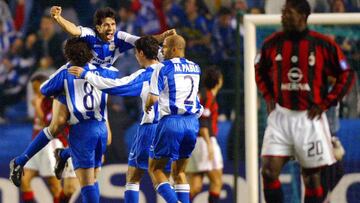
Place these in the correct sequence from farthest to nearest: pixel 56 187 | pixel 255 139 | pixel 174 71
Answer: pixel 56 187, pixel 255 139, pixel 174 71

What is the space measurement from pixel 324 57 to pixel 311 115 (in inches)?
15.7

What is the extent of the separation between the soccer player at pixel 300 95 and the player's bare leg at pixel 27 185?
5117 millimetres

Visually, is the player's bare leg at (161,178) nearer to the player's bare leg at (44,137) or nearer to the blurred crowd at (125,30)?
the player's bare leg at (44,137)

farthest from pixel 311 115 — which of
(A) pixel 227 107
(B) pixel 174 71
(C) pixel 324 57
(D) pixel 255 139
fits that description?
(A) pixel 227 107

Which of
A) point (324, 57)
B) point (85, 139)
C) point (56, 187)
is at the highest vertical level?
point (324, 57)

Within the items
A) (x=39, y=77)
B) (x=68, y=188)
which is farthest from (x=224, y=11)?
(x=68, y=188)

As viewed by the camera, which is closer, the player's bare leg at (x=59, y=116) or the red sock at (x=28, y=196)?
the player's bare leg at (x=59, y=116)

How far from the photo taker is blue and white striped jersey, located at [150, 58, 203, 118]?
9.64 meters

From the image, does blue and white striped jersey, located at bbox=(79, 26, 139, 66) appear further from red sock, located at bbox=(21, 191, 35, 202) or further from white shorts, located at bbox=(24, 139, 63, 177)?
red sock, located at bbox=(21, 191, 35, 202)

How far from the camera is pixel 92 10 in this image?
537 inches

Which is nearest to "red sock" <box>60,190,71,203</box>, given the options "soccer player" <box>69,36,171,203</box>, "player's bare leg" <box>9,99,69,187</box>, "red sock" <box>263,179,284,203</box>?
"player's bare leg" <box>9,99,69,187</box>

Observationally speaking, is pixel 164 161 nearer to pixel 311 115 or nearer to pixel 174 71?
pixel 174 71

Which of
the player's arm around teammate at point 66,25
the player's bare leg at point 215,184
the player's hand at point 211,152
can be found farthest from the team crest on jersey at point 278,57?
the player's bare leg at point 215,184

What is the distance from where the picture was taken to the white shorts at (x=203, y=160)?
1334 cm
